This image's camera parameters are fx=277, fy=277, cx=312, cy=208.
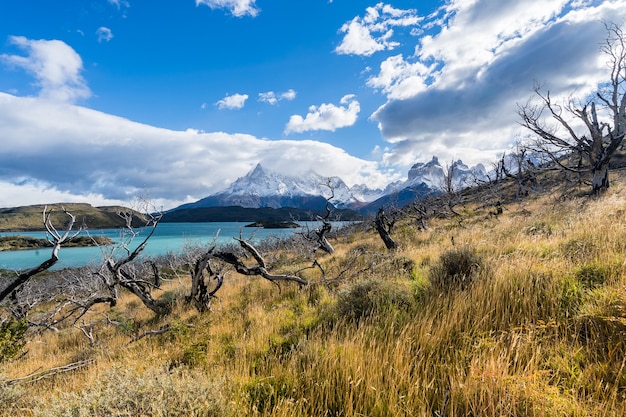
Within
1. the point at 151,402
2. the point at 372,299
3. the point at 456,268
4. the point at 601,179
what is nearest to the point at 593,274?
the point at 456,268

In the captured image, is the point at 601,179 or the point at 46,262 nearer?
the point at 46,262

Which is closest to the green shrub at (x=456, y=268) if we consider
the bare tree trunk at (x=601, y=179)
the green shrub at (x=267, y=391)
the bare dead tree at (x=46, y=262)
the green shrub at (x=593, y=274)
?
the green shrub at (x=593, y=274)

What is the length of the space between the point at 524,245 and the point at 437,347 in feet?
13.9

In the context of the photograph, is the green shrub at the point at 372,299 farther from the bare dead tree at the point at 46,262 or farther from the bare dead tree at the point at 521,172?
the bare dead tree at the point at 521,172

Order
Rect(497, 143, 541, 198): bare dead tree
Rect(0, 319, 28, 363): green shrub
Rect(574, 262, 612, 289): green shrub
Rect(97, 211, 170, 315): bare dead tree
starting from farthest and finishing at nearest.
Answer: Rect(497, 143, 541, 198): bare dead tree
Rect(97, 211, 170, 315): bare dead tree
Rect(0, 319, 28, 363): green shrub
Rect(574, 262, 612, 289): green shrub

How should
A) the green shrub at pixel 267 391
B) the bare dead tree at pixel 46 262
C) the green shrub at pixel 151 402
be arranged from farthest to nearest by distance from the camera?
1. the bare dead tree at pixel 46 262
2. the green shrub at pixel 267 391
3. the green shrub at pixel 151 402

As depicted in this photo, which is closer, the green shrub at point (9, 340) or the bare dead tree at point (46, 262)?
the green shrub at point (9, 340)

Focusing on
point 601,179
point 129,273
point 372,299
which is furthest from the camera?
point 601,179

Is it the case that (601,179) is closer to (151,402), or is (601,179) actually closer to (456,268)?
(456,268)

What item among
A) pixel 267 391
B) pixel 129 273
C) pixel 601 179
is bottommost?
pixel 129 273

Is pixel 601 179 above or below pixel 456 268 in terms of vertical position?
above

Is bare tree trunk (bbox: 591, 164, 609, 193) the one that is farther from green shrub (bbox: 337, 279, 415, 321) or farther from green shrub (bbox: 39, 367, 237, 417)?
green shrub (bbox: 39, 367, 237, 417)

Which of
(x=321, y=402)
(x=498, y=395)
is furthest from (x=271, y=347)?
(x=498, y=395)

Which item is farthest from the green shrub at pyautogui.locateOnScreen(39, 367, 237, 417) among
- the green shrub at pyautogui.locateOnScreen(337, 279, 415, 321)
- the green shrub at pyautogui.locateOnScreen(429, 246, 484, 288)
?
the green shrub at pyautogui.locateOnScreen(429, 246, 484, 288)
